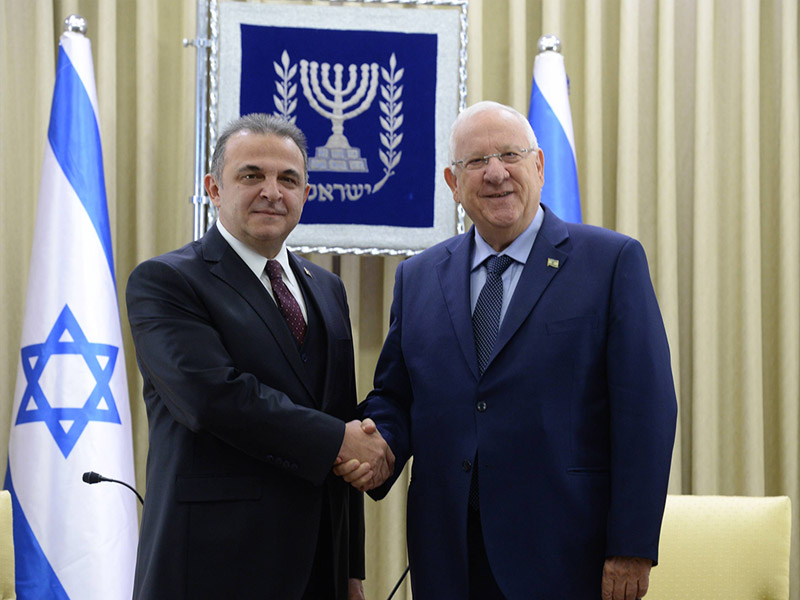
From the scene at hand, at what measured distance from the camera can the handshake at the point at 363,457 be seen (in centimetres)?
233

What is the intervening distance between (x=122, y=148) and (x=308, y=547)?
264 cm

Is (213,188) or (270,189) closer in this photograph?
(270,189)

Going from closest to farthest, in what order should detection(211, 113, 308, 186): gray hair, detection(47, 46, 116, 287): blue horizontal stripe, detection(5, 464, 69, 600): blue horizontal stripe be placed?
detection(211, 113, 308, 186): gray hair → detection(5, 464, 69, 600): blue horizontal stripe → detection(47, 46, 116, 287): blue horizontal stripe

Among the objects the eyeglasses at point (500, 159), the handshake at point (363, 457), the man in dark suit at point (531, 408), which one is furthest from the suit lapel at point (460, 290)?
the handshake at point (363, 457)

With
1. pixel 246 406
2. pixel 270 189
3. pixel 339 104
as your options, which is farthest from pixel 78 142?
pixel 246 406

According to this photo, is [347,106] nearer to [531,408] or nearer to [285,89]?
[285,89]

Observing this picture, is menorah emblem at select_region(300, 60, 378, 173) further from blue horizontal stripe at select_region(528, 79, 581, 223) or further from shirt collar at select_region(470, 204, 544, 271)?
shirt collar at select_region(470, 204, 544, 271)

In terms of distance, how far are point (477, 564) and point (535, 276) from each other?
777 mm

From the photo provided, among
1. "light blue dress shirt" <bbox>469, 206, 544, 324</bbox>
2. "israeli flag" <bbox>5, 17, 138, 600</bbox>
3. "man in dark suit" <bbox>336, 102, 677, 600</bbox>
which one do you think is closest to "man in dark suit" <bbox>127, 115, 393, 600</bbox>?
"man in dark suit" <bbox>336, 102, 677, 600</bbox>

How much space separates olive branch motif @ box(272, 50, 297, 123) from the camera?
13.2 ft

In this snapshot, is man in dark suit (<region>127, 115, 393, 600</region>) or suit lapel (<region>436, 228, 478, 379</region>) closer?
man in dark suit (<region>127, 115, 393, 600</region>)

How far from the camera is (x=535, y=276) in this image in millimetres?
2316

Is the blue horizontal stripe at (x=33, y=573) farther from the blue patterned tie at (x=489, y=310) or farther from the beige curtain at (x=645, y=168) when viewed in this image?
the blue patterned tie at (x=489, y=310)

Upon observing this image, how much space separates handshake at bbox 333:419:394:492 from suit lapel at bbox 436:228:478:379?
0.35m
